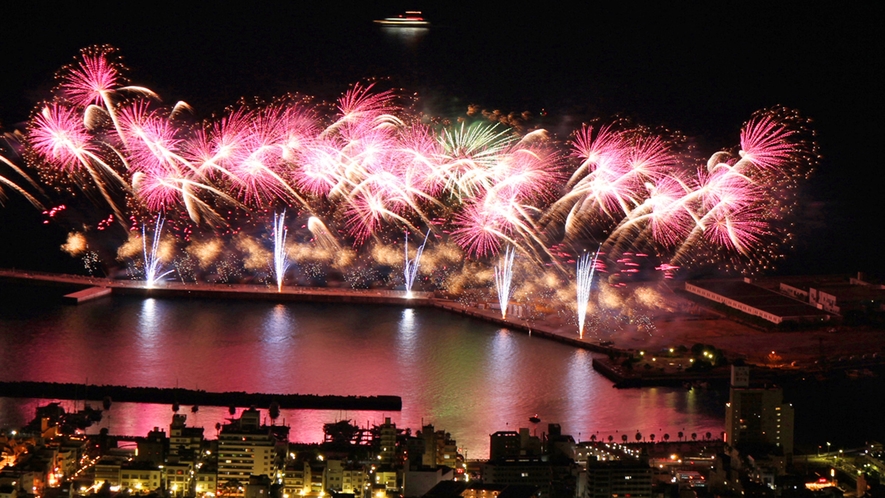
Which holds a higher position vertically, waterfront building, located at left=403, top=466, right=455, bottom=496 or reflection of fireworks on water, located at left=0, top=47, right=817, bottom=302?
reflection of fireworks on water, located at left=0, top=47, right=817, bottom=302

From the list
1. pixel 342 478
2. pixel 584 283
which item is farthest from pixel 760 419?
pixel 584 283

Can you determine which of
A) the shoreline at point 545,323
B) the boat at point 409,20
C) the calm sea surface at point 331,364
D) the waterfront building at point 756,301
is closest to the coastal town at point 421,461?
the calm sea surface at point 331,364

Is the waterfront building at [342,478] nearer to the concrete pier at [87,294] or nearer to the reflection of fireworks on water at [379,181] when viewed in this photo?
the reflection of fireworks on water at [379,181]

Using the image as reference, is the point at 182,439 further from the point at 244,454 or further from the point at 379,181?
the point at 379,181

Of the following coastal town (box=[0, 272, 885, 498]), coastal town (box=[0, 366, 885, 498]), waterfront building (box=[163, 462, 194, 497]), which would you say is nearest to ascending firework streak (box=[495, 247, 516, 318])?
coastal town (box=[0, 272, 885, 498])

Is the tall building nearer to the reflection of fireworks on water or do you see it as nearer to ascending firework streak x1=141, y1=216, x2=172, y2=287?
the reflection of fireworks on water

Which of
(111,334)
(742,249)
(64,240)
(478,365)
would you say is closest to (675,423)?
(478,365)

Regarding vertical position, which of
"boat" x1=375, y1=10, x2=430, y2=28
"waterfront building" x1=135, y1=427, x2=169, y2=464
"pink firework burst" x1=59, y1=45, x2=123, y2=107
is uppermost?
"boat" x1=375, y1=10, x2=430, y2=28
